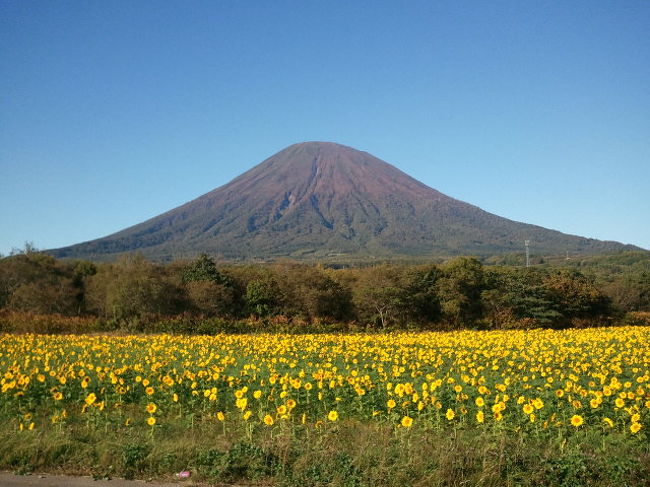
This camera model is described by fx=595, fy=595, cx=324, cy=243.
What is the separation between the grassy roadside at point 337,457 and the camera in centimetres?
554

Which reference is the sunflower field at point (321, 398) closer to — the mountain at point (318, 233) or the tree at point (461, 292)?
the tree at point (461, 292)

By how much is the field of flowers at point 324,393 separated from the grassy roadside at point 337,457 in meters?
0.31

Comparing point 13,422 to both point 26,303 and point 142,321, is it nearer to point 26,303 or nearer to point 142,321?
point 142,321

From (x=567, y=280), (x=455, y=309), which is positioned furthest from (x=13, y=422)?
(x=567, y=280)

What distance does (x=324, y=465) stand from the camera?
5.74 meters

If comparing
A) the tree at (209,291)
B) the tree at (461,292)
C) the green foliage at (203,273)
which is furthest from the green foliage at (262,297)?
the tree at (461,292)

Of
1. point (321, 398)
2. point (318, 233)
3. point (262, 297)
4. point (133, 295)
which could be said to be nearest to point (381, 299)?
point (262, 297)

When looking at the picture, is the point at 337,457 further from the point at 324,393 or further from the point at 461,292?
the point at 461,292

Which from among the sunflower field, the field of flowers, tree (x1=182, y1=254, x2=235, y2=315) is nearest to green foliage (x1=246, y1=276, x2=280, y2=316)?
tree (x1=182, y1=254, x2=235, y2=315)

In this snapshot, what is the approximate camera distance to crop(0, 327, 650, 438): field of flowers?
753 centimetres

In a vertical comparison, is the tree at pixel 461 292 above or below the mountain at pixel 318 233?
below

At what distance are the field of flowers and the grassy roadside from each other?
31cm

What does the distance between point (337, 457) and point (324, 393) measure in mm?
3484

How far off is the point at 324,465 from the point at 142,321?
23.9m
